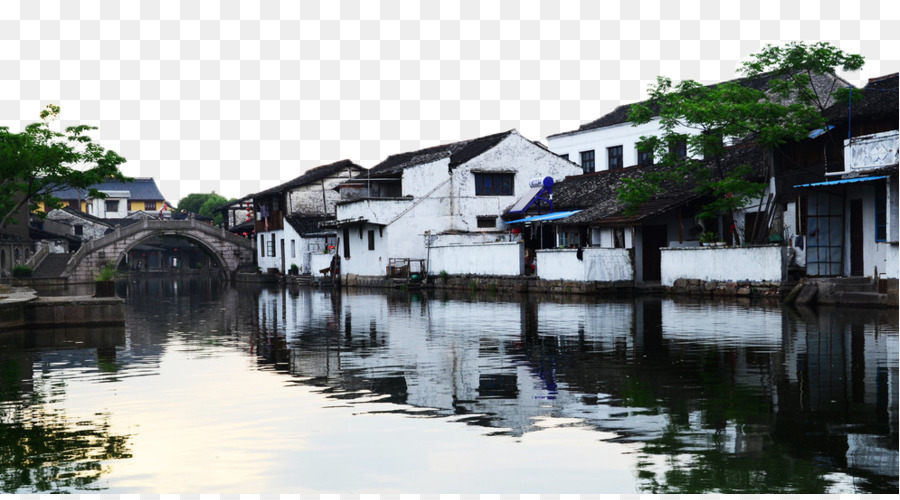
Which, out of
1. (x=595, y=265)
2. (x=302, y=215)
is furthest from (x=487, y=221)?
(x=302, y=215)

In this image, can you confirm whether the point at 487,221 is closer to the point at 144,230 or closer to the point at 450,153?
the point at 450,153

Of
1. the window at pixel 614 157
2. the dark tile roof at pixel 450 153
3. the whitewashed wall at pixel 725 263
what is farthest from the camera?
the window at pixel 614 157

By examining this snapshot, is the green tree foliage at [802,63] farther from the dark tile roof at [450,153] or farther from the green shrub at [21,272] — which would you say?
the green shrub at [21,272]

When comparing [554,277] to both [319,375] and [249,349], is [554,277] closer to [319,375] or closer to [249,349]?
[249,349]

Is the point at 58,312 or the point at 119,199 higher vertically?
the point at 119,199

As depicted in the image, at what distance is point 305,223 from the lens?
63.8 m

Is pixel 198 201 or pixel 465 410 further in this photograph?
pixel 198 201

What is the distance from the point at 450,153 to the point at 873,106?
86.4 feet

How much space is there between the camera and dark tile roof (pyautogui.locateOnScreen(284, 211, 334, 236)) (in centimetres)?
6316

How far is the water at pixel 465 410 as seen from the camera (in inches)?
313

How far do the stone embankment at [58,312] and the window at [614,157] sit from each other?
3821 cm

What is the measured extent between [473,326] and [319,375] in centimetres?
842

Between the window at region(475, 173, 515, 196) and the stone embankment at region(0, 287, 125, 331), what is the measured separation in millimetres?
28122

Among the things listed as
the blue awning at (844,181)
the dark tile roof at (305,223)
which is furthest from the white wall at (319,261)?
the blue awning at (844,181)
